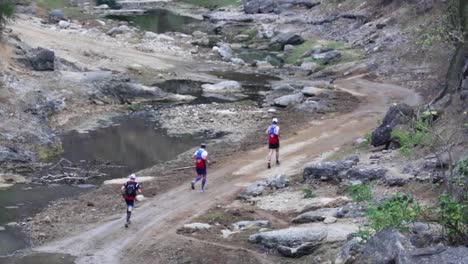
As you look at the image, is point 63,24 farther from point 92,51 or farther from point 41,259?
point 41,259

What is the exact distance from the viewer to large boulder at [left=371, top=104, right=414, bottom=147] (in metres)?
27.7

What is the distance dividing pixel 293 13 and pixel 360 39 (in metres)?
20.6

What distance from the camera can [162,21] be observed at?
7950 cm

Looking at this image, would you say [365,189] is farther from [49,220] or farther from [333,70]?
[333,70]

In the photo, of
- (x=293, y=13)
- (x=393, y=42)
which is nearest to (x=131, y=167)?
(x=393, y=42)

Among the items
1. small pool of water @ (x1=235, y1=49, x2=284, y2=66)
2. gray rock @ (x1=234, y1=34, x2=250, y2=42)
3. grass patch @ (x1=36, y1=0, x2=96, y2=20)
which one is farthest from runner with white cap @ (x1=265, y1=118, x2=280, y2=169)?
grass patch @ (x1=36, y1=0, x2=96, y2=20)

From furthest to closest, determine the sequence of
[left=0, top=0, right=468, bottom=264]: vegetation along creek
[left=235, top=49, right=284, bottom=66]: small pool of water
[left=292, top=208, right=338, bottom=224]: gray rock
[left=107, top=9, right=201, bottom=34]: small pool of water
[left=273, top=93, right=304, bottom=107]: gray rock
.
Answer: [left=107, top=9, right=201, bottom=34]: small pool of water
[left=235, top=49, right=284, bottom=66]: small pool of water
[left=273, top=93, right=304, bottom=107]: gray rock
[left=292, top=208, right=338, bottom=224]: gray rock
[left=0, top=0, right=468, bottom=264]: vegetation along creek

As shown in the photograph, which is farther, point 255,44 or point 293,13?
point 293,13

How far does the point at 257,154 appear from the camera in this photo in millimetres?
31906

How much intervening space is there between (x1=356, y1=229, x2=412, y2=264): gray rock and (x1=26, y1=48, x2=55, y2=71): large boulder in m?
33.5

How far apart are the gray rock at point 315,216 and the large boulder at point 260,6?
62746 mm

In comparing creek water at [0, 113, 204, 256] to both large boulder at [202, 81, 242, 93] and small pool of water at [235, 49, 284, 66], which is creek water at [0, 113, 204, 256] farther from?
small pool of water at [235, 49, 284, 66]

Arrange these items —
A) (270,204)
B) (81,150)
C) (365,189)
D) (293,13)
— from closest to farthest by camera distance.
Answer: (365,189) < (270,204) < (81,150) < (293,13)

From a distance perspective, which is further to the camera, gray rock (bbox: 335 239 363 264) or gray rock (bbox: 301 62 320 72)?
gray rock (bbox: 301 62 320 72)
